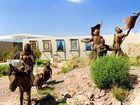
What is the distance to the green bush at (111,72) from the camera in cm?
1383

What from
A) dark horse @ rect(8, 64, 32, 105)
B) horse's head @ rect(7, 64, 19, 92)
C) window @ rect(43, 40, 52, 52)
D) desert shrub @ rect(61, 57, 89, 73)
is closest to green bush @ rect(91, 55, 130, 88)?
dark horse @ rect(8, 64, 32, 105)

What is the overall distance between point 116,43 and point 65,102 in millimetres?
3980

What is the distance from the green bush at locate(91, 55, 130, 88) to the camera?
1383 centimetres

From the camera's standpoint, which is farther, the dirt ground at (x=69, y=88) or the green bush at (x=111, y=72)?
the green bush at (x=111, y=72)

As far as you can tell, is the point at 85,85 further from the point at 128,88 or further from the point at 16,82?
the point at 16,82

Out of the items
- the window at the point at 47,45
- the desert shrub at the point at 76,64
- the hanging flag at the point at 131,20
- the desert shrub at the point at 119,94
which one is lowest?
the desert shrub at the point at 119,94

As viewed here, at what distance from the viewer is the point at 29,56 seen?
44.3ft

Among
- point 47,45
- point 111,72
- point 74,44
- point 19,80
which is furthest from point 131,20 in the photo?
point 47,45

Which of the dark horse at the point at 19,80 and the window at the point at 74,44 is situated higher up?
the window at the point at 74,44

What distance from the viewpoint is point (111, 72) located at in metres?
13.9

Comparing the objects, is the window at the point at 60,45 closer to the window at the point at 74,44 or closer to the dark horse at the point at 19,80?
the window at the point at 74,44

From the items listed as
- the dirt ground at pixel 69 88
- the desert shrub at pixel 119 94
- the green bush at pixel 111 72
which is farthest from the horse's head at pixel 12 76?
the desert shrub at pixel 119 94

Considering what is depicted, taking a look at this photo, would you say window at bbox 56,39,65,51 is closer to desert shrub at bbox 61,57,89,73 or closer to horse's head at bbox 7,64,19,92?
desert shrub at bbox 61,57,89,73

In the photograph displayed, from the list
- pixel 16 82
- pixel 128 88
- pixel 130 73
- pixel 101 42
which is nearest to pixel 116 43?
pixel 101 42
